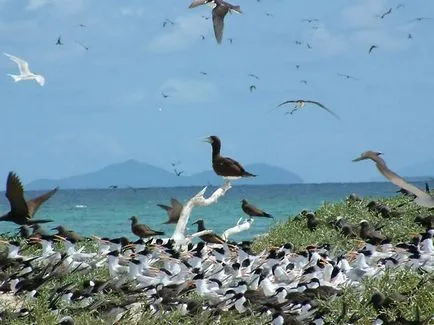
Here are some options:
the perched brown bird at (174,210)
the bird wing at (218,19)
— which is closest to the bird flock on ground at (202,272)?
the bird wing at (218,19)

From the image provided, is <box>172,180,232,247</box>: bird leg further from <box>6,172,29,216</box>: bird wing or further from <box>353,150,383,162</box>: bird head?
<box>353,150,383,162</box>: bird head

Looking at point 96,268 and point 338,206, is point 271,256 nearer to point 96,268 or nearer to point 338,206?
point 96,268

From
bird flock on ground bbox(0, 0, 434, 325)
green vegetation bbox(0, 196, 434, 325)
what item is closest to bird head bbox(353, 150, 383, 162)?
bird flock on ground bbox(0, 0, 434, 325)

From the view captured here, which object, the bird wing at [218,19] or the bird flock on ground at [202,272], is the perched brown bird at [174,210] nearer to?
the bird flock on ground at [202,272]

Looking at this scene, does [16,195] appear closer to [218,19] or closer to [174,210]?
[218,19]

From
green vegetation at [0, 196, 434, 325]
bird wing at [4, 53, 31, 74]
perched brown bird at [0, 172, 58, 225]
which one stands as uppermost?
bird wing at [4, 53, 31, 74]

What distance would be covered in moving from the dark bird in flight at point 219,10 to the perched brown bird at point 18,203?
3.87 meters

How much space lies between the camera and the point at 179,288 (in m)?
11.4

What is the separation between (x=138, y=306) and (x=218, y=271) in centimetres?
182

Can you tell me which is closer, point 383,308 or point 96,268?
point 383,308

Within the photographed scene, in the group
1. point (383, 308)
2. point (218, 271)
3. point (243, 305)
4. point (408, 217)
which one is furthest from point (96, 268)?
point (408, 217)

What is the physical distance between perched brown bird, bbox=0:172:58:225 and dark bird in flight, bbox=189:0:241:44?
12.7ft

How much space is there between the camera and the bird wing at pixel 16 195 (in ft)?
47.0

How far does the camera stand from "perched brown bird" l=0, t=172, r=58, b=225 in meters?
14.3
